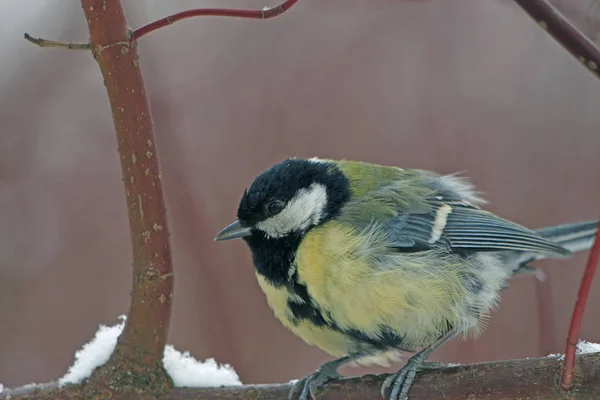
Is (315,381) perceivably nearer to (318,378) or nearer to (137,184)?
(318,378)

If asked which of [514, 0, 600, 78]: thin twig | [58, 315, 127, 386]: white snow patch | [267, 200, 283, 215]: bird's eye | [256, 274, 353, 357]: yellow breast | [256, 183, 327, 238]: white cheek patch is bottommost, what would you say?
[256, 274, 353, 357]: yellow breast

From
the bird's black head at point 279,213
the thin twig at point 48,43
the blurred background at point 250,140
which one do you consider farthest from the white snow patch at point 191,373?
the blurred background at point 250,140

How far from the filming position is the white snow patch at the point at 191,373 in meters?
1.51

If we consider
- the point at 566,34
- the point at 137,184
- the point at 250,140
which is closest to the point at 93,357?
the point at 137,184

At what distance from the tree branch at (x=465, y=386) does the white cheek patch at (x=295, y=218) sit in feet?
1.32

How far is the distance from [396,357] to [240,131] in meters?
1.18

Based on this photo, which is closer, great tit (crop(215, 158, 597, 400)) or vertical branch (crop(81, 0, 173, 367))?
vertical branch (crop(81, 0, 173, 367))

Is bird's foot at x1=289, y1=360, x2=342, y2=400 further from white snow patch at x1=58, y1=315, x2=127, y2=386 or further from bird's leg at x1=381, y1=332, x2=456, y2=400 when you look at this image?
white snow patch at x1=58, y1=315, x2=127, y2=386

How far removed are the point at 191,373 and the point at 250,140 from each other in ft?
4.14

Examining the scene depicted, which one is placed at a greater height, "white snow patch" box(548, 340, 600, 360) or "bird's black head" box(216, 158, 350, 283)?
"bird's black head" box(216, 158, 350, 283)

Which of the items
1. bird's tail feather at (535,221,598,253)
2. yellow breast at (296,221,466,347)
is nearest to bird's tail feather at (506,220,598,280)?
bird's tail feather at (535,221,598,253)

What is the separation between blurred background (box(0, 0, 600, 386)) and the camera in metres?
2.48

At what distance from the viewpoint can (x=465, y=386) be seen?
132 cm

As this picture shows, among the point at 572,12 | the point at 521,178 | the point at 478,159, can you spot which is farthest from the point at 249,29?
the point at 572,12
